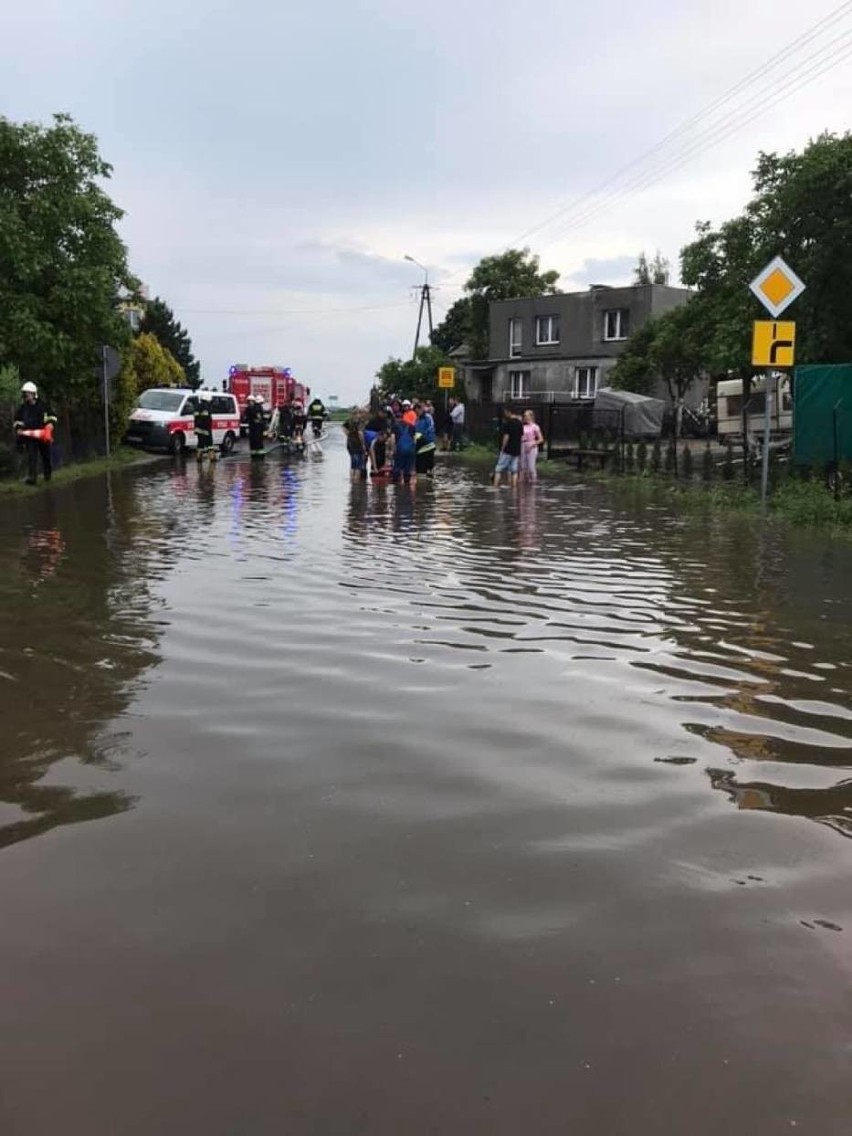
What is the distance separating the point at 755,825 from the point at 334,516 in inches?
436

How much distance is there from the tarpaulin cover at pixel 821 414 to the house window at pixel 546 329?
38.9 m

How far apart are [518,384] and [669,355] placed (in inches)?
771

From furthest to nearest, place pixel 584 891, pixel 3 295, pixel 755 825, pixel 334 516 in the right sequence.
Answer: pixel 3 295, pixel 334 516, pixel 755 825, pixel 584 891

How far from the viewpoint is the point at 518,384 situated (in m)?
56.8

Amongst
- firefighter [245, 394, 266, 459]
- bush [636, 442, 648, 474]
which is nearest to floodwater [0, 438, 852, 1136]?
bush [636, 442, 648, 474]

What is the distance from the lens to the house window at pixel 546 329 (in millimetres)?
54312

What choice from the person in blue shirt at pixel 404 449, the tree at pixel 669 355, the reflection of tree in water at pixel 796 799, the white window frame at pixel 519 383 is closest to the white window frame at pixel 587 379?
the white window frame at pixel 519 383

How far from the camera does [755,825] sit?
376 cm

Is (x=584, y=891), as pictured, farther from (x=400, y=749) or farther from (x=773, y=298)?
(x=773, y=298)

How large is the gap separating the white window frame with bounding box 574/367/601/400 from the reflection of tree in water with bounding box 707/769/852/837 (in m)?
48.9

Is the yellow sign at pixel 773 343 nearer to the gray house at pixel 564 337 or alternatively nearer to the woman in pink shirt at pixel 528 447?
the woman in pink shirt at pixel 528 447

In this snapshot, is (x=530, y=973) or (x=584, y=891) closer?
(x=530, y=973)

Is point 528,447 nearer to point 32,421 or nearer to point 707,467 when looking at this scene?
point 707,467

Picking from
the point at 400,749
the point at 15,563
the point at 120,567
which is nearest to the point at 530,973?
the point at 400,749
